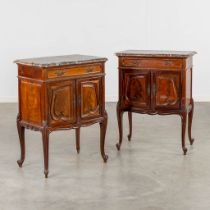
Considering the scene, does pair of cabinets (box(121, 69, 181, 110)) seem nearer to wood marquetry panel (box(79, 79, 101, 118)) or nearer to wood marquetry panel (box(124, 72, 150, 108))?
wood marquetry panel (box(124, 72, 150, 108))

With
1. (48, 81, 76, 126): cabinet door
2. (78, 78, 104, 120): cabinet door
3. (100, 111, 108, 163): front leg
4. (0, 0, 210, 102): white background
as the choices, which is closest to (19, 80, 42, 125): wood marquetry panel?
(48, 81, 76, 126): cabinet door

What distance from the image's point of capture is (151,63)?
6145 millimetres

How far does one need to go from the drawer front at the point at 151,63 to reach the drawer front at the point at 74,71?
648 mm

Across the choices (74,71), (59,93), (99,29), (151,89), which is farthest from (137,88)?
(99,29)

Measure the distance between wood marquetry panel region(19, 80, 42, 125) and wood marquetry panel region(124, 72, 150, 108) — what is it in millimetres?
1273

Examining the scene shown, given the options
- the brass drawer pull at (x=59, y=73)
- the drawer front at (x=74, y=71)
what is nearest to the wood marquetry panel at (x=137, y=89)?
the drawer front at (x=74, y=71)

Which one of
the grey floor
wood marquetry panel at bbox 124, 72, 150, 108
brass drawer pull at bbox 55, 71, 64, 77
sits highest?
brass drawer pull at bbox 55, 71, 64, 77

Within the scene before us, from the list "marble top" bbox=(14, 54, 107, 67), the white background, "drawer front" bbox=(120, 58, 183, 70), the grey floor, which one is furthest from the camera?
the white background

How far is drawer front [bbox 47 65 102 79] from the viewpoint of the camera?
5.30 meters

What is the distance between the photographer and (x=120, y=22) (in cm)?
976

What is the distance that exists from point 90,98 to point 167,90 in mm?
927

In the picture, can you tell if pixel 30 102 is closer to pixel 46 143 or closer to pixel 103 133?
pixel 46 143

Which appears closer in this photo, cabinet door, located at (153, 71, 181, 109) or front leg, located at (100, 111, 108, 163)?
front leg, located at (100, 111, 108, 163)

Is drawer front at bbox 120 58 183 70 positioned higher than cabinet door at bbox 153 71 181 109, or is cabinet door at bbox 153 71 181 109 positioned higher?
drawer front at bbox 120 58 183 70
